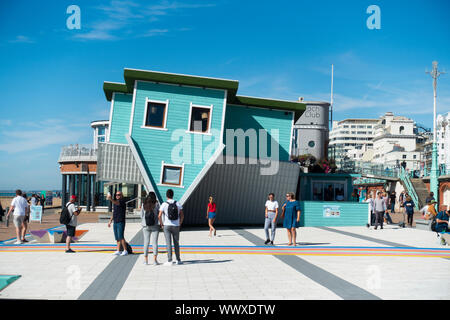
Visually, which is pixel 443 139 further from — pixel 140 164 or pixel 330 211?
pixel 140 164

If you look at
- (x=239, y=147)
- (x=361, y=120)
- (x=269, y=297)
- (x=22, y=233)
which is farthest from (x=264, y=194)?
(x=361, y=120)

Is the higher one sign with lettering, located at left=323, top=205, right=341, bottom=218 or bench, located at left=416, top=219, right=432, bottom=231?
sign with lettering, located at left=323, top=205, right=341, bottom=218

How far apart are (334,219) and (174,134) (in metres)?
10.1

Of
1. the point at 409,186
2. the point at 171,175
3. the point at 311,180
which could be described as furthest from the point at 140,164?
→ the point at 409,186

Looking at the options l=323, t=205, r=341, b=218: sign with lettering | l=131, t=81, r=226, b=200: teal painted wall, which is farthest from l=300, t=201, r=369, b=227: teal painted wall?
l=131, t=81, r=226, b=200: teal painted wall

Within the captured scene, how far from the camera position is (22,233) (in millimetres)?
14875

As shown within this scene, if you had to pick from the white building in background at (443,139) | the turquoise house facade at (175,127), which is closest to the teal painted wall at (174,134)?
the turquoise house facade at (175,127)

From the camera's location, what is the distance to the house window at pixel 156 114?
19969mm

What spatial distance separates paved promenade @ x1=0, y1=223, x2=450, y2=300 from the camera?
295 inches

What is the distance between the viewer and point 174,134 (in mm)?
19984

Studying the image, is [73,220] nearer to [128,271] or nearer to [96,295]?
[128,271]

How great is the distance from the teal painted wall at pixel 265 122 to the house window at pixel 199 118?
2.37 metres

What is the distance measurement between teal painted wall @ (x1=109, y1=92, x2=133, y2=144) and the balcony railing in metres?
Result: 16.9

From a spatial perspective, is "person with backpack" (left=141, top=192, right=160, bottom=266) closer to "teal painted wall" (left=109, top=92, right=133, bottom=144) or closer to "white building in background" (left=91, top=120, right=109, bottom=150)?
"teal painted wall" (left=109, top=92, right=133, bottom=144)
